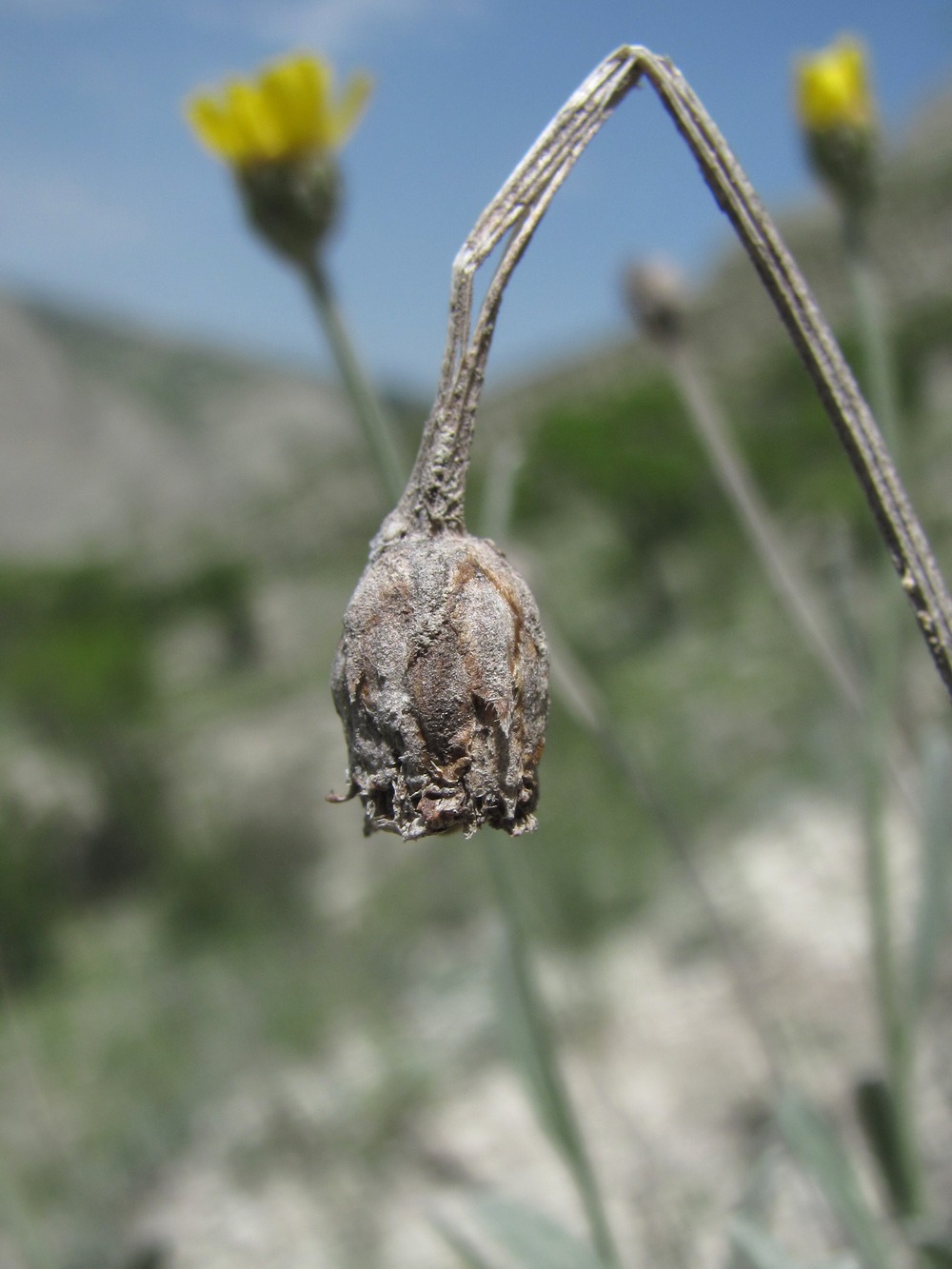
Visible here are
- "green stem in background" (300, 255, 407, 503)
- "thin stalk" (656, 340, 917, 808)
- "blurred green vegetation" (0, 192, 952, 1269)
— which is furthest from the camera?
"blurred green vegetation" (0, 192, 952, 1269)

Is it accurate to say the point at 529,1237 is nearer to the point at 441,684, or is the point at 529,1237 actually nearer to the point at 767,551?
the point at 767,551

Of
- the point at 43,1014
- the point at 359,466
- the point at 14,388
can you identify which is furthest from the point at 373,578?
the point at 14,388

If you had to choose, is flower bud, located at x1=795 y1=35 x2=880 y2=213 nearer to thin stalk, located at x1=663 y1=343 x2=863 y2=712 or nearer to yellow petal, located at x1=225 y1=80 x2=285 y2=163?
thin stalk, located at x1=663 y1=343 x2=863 y2=712

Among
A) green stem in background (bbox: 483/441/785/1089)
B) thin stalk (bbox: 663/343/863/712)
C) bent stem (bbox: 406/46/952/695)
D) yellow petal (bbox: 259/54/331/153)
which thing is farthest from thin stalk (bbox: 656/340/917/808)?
bent stem (bbox: 406/46/952/695)

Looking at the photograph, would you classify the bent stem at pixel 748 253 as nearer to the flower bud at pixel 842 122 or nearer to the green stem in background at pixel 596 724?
the green stem in background at pixel 596 724

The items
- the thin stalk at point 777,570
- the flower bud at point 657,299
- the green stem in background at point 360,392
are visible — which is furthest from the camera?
the flower bud at point 657,299

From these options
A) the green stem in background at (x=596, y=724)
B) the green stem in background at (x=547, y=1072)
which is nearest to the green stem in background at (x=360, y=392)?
the green stem in background at (x=596, y=724)

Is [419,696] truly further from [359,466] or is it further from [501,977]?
[359,466]
